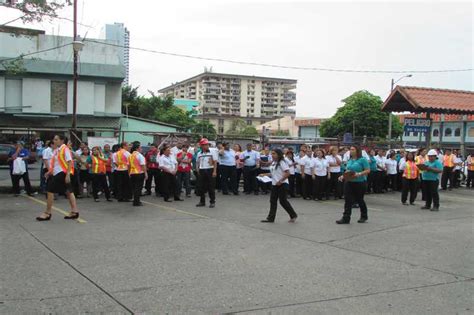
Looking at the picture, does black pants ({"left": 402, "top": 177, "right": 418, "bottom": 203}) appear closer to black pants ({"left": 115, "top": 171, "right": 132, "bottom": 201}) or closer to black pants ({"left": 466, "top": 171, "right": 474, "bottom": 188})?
black pants ({"left": 115, "top": 171, "right": 132, "bottom": 201})

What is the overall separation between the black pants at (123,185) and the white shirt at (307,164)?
5494mm

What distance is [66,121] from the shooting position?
1442 inches

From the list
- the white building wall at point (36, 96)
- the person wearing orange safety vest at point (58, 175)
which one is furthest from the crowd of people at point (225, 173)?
the white building wall at point (36, 96)

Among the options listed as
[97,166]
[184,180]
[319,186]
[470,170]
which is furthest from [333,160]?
[470,170]

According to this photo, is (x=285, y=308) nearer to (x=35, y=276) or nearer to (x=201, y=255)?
(x=201, y=255)

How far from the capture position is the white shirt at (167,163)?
1372 centimetres

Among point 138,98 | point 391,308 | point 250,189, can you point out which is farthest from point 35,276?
point 138,98

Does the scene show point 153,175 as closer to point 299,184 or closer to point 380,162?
point 299,184

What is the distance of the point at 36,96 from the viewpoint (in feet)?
115

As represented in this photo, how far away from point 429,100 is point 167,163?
41.8ft

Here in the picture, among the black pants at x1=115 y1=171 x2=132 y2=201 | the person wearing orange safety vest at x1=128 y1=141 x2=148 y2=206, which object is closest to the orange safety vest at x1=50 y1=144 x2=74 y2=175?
the person wearing orange safety vest at x1=128 y1=141 x2=148 y2=206

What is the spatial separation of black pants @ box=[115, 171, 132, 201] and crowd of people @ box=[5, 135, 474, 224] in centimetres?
3

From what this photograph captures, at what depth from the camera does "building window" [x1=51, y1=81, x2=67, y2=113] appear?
35969 mm

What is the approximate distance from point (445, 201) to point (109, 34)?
96.4 feet
